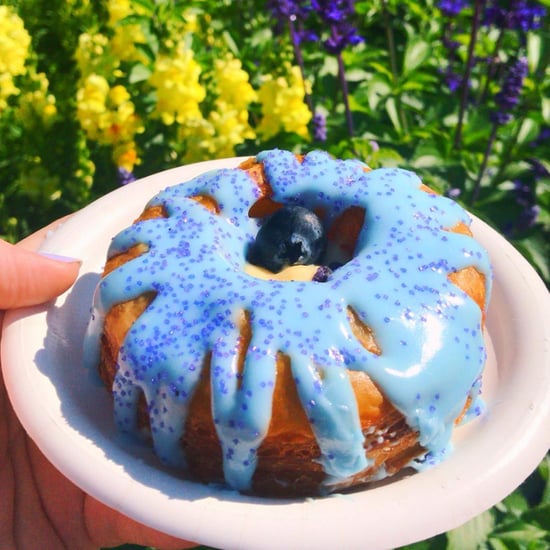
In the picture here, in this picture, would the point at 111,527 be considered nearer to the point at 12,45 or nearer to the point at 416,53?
the point at 12,45

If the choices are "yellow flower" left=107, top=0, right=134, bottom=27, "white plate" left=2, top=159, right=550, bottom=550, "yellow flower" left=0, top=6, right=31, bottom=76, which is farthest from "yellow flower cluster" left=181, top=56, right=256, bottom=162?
"white plate" left=2, top=159, right=550, bottom=550

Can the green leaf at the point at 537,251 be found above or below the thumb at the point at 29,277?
below

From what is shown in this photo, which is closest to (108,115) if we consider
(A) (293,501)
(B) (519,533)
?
(A) (293,501)

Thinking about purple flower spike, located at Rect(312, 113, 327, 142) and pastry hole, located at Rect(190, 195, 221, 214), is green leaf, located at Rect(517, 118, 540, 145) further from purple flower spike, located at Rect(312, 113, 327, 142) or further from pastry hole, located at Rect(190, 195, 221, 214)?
pastry hole, located at Rect(190, 195, 221, 214)

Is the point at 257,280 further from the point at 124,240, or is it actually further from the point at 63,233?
the point at 63,233

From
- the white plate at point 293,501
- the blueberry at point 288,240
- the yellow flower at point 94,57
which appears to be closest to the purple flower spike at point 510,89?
the white plate at point 293,501

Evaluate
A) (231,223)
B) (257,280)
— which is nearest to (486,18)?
(231,223)

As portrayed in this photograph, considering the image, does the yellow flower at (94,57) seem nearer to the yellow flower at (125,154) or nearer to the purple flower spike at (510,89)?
the yellow flower at (125,154)

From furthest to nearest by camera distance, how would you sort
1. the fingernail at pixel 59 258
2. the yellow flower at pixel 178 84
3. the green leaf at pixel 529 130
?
the green leaf at pixel 529 130 < the yellow flower at pixel 178 84 < the fingernail at pixel 59 258
